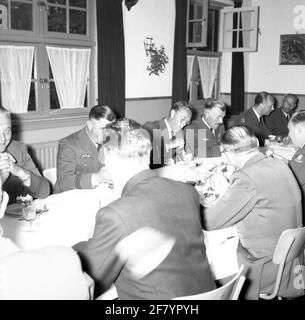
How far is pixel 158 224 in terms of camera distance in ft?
5.20

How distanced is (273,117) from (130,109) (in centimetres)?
288

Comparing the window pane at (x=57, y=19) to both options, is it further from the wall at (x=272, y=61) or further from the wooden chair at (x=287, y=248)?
the wooden chair at (x=287, y=248)

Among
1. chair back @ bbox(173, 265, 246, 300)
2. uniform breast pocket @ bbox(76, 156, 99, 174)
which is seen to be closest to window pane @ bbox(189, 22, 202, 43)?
uniform breast pocket @ bbox(76, 156, 99, 174)

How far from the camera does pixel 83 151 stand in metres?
3.55

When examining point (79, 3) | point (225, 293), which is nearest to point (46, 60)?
point (79, 3)

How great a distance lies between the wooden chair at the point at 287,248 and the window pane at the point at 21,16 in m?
4.31

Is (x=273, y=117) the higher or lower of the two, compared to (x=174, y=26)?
lower

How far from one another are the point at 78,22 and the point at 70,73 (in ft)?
2.50

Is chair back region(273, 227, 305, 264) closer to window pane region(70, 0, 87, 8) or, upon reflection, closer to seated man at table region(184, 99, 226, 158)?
seated man at table region(184, 99, 226, 158)

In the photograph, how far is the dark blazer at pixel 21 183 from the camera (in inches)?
119

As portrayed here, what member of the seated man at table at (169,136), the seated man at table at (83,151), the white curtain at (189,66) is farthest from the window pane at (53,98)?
the white curtain at (189,66)

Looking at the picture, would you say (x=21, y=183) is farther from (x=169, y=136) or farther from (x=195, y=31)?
(x=195, y=31)

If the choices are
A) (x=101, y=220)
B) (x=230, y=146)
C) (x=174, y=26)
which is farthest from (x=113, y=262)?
(x=174, y=26)
